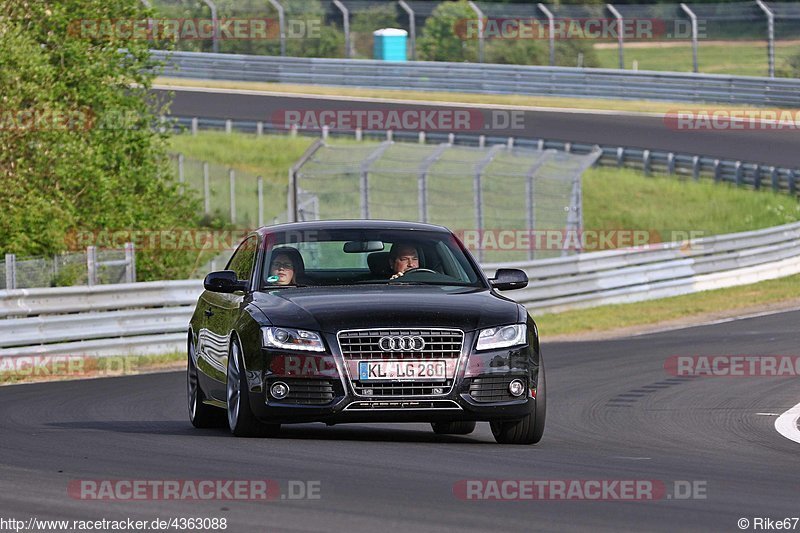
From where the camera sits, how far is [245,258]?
37.6 feet

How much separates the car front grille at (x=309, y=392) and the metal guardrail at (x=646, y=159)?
89.9ft

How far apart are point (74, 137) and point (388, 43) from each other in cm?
3586

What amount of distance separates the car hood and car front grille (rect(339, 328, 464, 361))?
4cm

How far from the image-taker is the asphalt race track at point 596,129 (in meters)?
41.2

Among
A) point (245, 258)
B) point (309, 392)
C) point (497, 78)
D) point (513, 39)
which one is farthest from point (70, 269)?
point (513, 39)

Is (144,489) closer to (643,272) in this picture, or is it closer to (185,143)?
(643,272)

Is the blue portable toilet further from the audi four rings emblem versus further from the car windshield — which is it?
the audi four rings emblem

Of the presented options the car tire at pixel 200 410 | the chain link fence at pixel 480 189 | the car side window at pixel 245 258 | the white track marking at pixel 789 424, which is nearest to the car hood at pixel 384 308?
the car side window at pixel 245 258

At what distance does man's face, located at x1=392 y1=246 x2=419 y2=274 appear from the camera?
35.1 ft

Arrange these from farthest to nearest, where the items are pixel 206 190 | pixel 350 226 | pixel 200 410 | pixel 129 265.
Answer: pixel 206 190 → pixel 129 265 → pixel 200 410 → pixel 350 226

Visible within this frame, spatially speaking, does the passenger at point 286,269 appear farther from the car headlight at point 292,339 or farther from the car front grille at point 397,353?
the car front grille at point 397,353

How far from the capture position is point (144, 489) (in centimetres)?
766

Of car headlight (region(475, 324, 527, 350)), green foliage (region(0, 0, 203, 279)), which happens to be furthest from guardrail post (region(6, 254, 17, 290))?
car headlight (region(475, 324, 527, 350))

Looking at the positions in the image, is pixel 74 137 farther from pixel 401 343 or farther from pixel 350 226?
pixel 401 343
